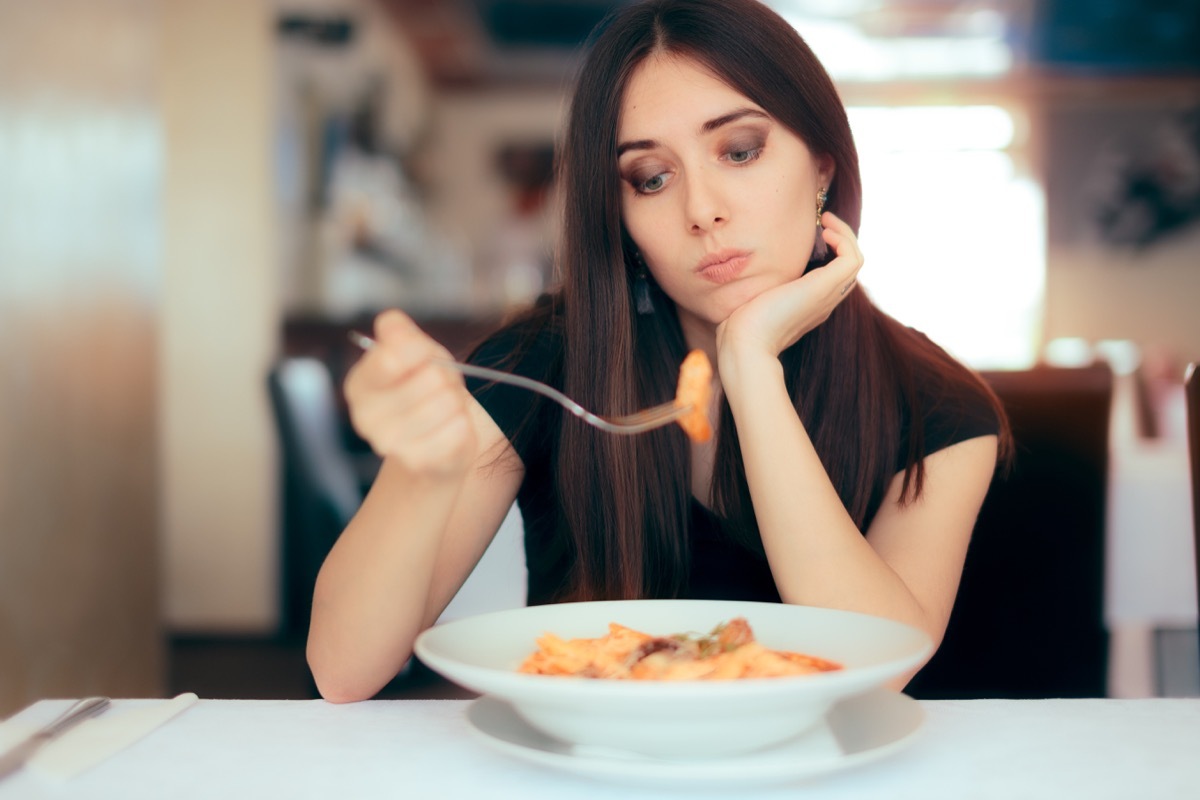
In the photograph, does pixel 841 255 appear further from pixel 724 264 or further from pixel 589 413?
pixel 589 413

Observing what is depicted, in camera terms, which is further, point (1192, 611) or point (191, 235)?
point (191, 235)

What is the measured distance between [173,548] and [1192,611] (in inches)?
132

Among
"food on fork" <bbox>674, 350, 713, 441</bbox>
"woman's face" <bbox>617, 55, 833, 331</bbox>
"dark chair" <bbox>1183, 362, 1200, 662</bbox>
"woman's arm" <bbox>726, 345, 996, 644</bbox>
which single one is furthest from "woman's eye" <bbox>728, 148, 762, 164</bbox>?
"dark chair" <bbox>1183, 362, 1200, 662</bbox>

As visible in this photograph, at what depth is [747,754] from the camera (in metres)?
0.63

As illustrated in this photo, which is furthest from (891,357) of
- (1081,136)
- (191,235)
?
(1081,136)

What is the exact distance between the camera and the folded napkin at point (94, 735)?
65 centimetres

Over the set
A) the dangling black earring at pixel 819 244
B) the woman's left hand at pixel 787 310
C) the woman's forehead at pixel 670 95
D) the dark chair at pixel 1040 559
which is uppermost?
the woman's forehead at pixel 670 95

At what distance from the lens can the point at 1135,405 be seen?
368cm

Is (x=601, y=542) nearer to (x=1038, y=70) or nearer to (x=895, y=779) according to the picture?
(x=895, y=779)

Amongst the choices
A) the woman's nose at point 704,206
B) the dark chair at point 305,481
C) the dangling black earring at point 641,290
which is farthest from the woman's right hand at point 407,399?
the dark chair at point 305,481

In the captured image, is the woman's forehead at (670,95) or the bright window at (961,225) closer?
the woman's forehead at (670,95)

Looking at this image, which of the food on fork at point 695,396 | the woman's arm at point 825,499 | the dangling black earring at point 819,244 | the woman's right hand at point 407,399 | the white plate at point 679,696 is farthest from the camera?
the dangling black earring at point 819,244

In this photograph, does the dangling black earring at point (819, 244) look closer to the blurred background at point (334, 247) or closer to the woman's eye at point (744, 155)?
the woman's eye at point (744, 155)

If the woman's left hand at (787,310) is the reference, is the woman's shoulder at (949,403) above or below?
below
